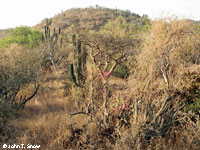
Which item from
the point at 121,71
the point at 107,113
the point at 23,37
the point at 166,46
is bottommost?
the point at 121,71

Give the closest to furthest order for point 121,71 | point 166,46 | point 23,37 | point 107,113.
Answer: point 107,113, point 166,46, point 121,71, point 23,37

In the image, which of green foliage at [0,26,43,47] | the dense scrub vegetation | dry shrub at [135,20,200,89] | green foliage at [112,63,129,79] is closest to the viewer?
the dense scrub vegetation

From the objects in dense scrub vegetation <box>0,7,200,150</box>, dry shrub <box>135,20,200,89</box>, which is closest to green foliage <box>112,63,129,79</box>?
dry shrub <box>135,20,200,89</box>

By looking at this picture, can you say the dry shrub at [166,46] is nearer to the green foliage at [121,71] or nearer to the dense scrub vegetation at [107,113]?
the dense scrub vegetation at [107,113]

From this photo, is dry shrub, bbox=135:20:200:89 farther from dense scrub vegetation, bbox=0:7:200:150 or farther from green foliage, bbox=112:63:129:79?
green foliage, bbox=112:63:129:79

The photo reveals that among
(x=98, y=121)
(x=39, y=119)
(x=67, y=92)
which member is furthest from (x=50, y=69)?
(x=98, y=121)

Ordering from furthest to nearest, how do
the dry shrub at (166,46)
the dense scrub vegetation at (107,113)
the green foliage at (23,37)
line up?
the green foliage at (23,37), the dry shrub at (166,46), the dense scrub vegetation at (107,113)

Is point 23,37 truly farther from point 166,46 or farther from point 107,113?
point 107,113

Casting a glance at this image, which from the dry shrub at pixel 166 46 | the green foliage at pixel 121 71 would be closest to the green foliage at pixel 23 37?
the green foliage at pixel 121 71

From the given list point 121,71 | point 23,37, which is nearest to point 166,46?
point 121,71

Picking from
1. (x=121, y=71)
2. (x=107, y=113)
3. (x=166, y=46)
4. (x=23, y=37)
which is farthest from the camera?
(x=23, y=37)

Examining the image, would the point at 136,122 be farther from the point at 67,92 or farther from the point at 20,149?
the point at 67,92

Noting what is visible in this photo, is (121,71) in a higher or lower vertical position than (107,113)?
lower

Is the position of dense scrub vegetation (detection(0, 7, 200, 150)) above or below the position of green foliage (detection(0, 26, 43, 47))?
below
